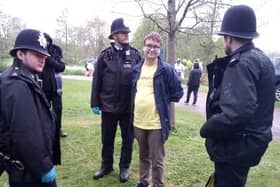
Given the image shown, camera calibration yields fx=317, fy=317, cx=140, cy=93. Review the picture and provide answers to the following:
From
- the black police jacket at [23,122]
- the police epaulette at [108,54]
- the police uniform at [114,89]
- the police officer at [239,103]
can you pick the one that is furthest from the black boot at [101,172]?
the police officer at [239,103]

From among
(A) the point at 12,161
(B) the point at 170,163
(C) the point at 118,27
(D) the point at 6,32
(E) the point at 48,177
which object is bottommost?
(B) the point at 170,163

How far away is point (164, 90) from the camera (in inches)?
142

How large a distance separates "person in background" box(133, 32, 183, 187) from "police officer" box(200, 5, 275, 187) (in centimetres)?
104

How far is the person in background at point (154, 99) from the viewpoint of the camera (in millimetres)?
3580

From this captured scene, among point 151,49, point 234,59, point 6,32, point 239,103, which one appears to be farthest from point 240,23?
point 6,32

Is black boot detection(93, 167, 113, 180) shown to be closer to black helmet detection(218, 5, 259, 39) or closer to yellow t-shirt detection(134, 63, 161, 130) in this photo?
yellow t-shirt detection(134, 63, 161, 130)

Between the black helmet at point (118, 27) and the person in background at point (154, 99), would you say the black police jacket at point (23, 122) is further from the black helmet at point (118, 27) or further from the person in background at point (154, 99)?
the black helmet at point (118, 27)

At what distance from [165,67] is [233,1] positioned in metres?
3.50

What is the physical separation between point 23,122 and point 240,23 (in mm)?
1748

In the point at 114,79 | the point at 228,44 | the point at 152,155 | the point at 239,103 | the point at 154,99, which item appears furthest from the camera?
the point at 114,79

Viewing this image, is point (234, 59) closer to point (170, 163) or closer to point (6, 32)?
point (170, 163)

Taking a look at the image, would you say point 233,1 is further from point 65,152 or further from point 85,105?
point 85,105

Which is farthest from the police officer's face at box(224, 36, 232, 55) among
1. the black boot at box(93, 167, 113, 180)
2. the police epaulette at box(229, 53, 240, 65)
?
the black boot at box(93, 167, 113, 180)

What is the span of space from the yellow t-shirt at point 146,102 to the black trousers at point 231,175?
45.5 inches
